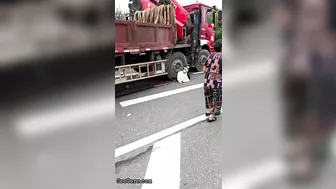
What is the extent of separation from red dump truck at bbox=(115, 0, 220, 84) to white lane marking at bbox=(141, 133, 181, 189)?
154 cm

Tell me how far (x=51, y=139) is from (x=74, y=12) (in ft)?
1.00

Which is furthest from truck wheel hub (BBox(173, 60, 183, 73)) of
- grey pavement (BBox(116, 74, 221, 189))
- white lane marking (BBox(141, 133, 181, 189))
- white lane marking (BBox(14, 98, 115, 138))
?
white lane marking (BBox(14, 98, 115, 138))

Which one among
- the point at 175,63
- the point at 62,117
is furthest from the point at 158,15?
the point at 62,117

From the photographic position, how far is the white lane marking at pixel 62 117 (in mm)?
575

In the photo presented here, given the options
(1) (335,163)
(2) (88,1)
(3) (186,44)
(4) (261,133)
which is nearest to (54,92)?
(2) (88,1)

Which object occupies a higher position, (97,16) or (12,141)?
(97,16)

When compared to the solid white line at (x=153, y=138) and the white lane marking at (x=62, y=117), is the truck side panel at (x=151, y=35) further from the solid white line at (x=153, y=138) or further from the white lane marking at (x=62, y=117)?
the white lane marking at (x=62, y=117)

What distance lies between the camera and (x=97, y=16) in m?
0.56

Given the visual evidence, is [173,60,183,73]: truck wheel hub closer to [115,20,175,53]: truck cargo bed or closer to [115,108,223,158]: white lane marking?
[115,20,175,53]: truck cargo bed

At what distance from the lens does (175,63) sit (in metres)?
4.04

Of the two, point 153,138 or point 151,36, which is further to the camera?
point 151,36

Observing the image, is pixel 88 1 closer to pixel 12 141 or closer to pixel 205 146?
pixel 12 141

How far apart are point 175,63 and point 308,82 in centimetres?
360

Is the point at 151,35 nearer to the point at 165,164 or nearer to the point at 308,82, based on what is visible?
the point at 165,164
